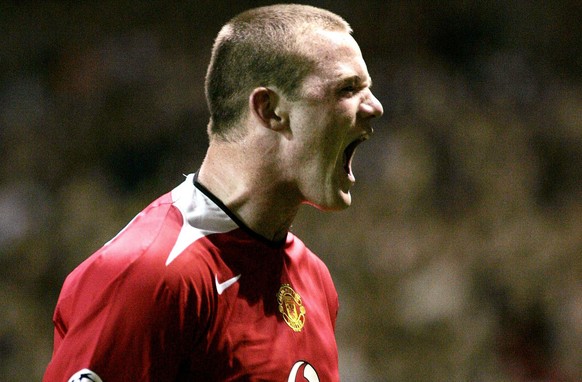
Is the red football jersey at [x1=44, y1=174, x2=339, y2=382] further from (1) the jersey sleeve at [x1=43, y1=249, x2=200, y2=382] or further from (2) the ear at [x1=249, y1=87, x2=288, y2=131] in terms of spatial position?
(2) the ear at [x1=249, y1=87, x2=288, y2=131]

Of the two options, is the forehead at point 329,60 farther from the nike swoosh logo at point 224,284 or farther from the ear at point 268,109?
the nike swoosh logo at point 224,284

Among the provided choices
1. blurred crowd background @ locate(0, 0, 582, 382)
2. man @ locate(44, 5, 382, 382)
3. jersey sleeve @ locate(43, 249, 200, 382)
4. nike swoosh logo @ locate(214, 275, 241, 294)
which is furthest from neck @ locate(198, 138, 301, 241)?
blurred crowd background @ locate(0, 0, 582, 382)

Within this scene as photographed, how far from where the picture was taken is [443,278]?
16.7 ft

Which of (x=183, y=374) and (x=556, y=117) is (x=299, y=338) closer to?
(x=183, y=374)

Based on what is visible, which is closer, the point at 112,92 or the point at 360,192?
the point at 360,192

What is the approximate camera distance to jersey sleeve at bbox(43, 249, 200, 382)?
1596mm

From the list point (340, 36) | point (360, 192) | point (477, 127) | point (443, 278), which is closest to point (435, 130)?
point (477, 127)

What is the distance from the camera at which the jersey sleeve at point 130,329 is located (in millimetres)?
1596

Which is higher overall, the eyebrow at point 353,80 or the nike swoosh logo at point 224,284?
the eyebrow at point 353,80

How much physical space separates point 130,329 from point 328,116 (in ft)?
1.92

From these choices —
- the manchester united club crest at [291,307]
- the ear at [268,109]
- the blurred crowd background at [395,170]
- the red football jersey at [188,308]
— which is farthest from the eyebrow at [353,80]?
the blurred crowd background at [395,170]

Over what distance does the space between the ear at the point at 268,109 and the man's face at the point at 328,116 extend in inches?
0.9

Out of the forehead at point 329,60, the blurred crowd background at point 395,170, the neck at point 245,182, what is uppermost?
the forehead at point 329,60

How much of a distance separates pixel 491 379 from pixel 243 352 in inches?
130
